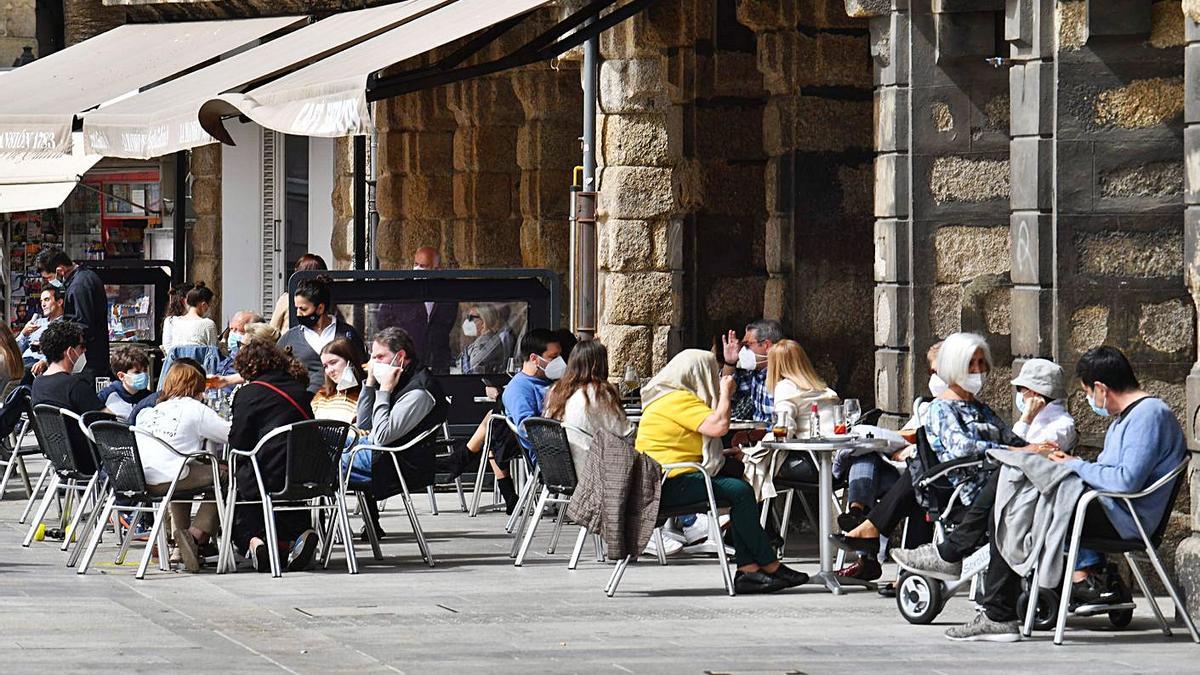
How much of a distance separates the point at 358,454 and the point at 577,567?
130cm

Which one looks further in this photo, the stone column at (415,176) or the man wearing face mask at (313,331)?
the stone column at (415,176)

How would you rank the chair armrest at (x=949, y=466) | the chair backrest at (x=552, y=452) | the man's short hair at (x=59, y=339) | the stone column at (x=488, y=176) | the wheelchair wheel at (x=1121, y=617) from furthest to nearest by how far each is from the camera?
the stone column at (x=488, y=176), the man's short hair at (x=59, y=339), the chair backrest at (x=552, y=452), the chair armrest at (x=949, y=466), the wheelchair wheel at (x=1121, y=617)

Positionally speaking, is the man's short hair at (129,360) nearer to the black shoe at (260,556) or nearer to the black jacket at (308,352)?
the black jacket at (308,352)

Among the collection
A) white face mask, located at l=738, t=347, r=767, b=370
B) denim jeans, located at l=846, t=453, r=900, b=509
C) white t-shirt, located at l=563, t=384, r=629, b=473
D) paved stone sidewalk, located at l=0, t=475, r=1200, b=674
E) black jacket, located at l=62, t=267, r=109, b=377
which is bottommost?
paved stone sidewalk, located at l=0, t=475, r=1200, b=674

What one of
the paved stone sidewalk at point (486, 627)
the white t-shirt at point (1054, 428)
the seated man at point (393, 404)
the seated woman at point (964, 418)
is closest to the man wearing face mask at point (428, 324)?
the seated man at point (393, 404)

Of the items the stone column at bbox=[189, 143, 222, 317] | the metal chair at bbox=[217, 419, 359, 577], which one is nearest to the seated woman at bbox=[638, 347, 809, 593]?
the metal chair at bbox=[217, 419, 359, 577]

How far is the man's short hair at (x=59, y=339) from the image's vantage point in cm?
1451

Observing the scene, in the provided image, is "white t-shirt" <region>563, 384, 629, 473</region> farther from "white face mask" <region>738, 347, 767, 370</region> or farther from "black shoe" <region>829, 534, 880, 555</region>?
"white face mask" <region>738, 347, 767, 370</region>

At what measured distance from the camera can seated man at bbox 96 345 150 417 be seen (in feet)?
46.5

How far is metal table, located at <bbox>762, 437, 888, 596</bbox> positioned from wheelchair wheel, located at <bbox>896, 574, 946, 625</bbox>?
1.05 metres

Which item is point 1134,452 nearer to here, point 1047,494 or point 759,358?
point 1047,494

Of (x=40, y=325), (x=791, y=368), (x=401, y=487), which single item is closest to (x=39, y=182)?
(x=40, y=325)

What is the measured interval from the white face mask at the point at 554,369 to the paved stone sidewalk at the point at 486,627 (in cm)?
170

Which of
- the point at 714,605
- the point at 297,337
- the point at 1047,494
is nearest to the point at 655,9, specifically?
the point at 297,337
